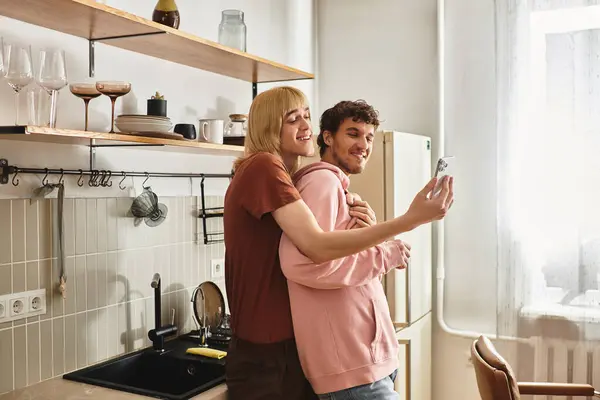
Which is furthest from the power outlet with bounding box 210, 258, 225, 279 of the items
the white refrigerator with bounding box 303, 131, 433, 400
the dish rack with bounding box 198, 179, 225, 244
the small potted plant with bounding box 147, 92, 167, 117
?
the small potted plant with bounding box 147, 92, 167, 117

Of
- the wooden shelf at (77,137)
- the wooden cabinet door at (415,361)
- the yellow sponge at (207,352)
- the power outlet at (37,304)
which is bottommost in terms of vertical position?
the wooden cabinet door at (415,361)

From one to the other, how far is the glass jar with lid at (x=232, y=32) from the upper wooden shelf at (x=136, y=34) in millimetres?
83

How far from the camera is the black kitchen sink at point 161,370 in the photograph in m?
2.25

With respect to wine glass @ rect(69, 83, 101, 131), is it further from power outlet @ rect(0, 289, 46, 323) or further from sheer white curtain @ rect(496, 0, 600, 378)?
sheer white curtain @ rect(496, 0, 600, 378)

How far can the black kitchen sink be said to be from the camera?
2.25 m

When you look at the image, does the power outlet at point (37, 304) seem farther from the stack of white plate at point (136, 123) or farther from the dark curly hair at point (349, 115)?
the dark curly hair at point (349, 115)

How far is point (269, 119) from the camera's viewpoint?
1806mm

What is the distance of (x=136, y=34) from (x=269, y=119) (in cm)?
67

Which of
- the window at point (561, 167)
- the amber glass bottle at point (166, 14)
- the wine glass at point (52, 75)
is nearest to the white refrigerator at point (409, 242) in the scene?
the window at point (561, 167)

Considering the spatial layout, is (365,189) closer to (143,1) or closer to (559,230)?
(559,230)

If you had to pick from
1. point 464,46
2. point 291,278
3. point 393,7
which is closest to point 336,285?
point 291,278

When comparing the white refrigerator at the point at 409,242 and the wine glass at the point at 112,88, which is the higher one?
the wine glass at the point at 112,88

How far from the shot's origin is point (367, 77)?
12.0ft

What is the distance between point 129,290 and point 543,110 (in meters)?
2.08
